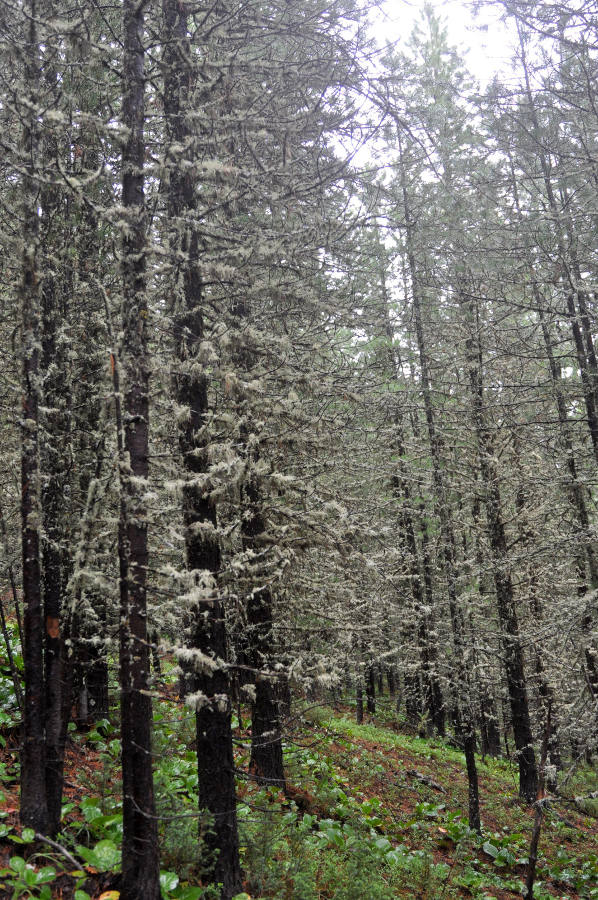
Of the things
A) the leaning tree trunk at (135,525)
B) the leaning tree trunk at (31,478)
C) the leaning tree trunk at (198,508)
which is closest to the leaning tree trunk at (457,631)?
the leaning tree trunk at (198,508)

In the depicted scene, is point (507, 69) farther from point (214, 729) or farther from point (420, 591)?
point (420, 591)

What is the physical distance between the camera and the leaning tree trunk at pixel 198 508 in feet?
18.8

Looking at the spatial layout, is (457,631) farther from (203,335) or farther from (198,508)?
(203,335)

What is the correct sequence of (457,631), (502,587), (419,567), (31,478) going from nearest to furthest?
(31,478)
(457,631)
(502,587)
(419,567)

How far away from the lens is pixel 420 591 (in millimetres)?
19859

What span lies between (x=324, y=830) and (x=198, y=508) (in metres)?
5.33

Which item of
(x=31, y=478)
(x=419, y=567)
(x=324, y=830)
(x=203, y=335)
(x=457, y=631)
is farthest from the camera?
(x=419, y=567)

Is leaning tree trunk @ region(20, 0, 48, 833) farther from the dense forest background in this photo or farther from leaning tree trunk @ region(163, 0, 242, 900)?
leaning tree trunk @ region(163, 0, 242, 900)

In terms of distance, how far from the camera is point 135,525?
5.14 m

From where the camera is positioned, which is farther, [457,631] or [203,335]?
[457,631]

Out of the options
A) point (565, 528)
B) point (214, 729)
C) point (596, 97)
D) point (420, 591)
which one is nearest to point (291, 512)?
point (214, 729)

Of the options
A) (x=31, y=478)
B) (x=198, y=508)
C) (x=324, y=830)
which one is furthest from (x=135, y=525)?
(x=324, y=830)

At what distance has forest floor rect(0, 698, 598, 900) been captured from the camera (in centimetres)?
534

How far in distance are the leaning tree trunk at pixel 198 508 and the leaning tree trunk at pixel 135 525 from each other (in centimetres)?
43
